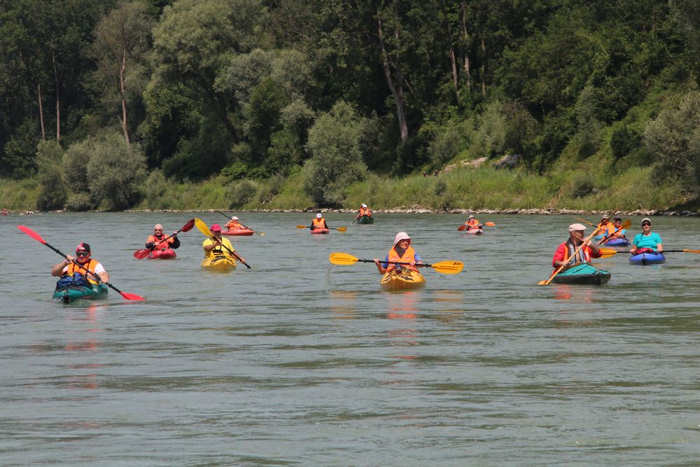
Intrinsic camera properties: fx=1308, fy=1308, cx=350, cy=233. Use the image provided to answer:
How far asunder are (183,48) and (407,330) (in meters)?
79.4

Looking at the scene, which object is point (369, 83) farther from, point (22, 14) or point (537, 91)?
point (22, 14)

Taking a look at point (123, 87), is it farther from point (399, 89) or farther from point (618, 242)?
point (618, 242)

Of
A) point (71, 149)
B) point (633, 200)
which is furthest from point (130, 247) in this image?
point (71, 149)

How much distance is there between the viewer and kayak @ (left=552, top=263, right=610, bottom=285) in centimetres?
2900

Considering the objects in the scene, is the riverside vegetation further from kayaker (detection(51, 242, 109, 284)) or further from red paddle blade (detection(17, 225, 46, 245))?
kayaker (detection(51, 242, 109, 284))

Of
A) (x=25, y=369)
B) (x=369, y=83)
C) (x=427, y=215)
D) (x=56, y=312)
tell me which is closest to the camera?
(x=25, y=369)

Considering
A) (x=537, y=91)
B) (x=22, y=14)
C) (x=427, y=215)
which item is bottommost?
(x=427, y=215)

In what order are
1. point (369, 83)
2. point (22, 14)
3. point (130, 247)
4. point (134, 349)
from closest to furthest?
1. point (134, 349)
2. point (130, 247)
3. point (369, 83)
4. point (22, 14)

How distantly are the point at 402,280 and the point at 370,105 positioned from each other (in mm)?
67107

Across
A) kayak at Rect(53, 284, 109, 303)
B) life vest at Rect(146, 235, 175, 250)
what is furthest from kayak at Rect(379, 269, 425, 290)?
life vest at Rect(146, 235, 175, 250)

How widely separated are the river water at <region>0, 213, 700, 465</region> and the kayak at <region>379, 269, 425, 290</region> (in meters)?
0.41

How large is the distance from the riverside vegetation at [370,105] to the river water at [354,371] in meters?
35.6

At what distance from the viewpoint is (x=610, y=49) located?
77438 millimetres

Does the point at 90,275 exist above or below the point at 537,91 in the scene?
below
